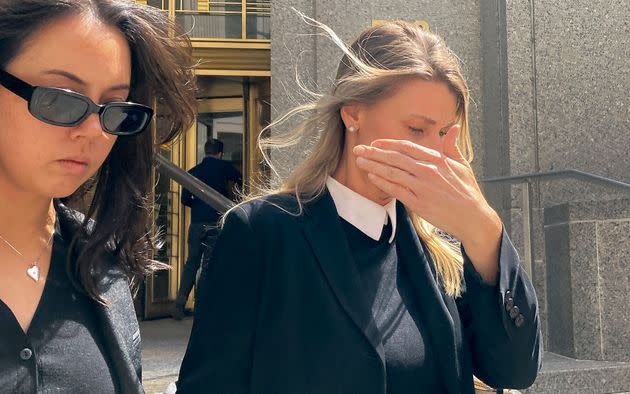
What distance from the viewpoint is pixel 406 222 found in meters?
2.41

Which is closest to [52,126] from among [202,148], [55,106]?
[55,106]

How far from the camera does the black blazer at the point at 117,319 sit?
1902mm

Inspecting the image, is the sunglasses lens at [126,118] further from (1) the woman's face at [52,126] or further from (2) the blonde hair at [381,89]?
(2) the blonde hair at [381,89]

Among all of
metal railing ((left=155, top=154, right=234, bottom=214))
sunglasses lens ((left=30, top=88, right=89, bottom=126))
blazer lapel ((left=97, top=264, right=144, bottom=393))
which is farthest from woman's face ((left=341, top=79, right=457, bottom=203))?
metal railing ((left=155, top=154, right=234, bottom=214))

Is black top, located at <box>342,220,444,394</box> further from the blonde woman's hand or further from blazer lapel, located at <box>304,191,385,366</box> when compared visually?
the blonde woman's hand

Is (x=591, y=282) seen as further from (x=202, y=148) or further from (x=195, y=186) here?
(x=202, y=148)

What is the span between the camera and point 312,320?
2.09 metres

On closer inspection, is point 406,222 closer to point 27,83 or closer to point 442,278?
point 442,278

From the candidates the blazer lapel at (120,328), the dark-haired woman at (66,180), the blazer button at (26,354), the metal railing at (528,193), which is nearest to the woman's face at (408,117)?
the dark-haired woman at (66,180)

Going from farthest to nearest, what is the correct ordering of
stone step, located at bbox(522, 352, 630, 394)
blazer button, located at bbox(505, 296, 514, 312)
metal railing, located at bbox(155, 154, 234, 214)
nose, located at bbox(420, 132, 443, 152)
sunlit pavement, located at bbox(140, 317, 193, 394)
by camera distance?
sunlit pavement, located at bbox(140, 317, 193, 394)
stone step, located at bbox(522, 352, 630, 394)
metal railing, located at bbox(155, 154, 234, 214)
nose, located at bbox(420, 132, 443, 152)
blazer button, located at bbox(505, 296, 514, 312)

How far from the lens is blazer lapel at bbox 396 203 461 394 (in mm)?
2150

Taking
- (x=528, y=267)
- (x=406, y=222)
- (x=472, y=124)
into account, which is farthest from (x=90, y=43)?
(x=472, y=124)

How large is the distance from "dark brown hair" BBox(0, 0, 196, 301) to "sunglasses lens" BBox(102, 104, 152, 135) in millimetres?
153

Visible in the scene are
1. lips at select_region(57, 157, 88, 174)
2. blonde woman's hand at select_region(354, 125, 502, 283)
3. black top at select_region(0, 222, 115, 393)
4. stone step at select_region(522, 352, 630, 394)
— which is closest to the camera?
black top at select_region(0, 222, 115, 393)
